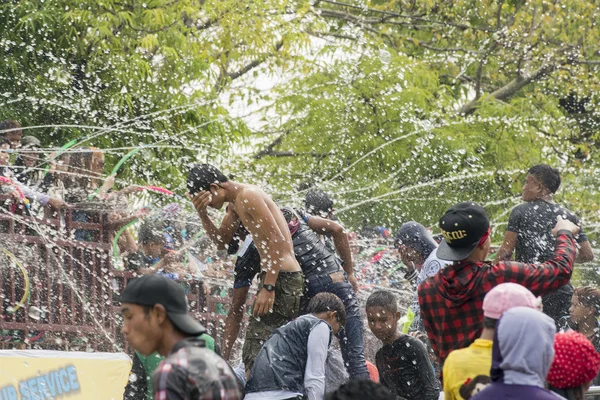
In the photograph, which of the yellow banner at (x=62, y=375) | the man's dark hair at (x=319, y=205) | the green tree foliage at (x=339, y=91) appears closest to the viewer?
the yellow banner at (x=62, y=375)

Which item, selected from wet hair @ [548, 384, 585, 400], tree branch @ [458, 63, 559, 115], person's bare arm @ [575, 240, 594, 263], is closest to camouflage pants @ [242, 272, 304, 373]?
person's bare arm @ [575, 240, 594, 263]

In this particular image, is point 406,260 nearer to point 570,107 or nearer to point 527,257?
point 527,257

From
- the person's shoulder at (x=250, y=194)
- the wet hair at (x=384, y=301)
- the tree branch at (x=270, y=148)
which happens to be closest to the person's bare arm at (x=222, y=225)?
the person's shoulder at (x=250, y=194)

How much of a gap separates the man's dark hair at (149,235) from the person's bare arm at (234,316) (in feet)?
7.30

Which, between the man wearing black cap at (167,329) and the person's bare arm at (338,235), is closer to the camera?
the man wearing black cap at (167,329)

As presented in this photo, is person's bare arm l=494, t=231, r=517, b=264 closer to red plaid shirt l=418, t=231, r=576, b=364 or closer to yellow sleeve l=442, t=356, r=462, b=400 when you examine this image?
red plaid shirt l=418, t=231, r=576, b=364

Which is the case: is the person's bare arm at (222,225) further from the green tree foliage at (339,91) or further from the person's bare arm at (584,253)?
the green tree foliage at (339,91)

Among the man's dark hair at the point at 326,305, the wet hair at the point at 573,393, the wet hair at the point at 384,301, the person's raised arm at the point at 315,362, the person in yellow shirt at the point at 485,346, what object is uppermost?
Result: the person in yellow shirt at the point at 485,346

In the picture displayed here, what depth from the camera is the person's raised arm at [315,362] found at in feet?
22.5

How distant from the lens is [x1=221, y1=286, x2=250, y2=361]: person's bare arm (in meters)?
7.63

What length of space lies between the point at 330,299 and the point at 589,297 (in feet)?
12.3

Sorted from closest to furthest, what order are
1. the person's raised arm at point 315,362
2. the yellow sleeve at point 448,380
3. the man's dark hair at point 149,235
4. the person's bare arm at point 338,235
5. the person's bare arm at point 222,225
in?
the yellow sleeve at point 448,380 < the person's raised arm at point 315,362 < the person's bare arm at point 222,225 < the person's bare arm at point 338,235 < the man's dark hair at point 149,235

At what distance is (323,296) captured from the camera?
724 cm

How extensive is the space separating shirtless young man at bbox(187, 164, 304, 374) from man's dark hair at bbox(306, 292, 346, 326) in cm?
15
